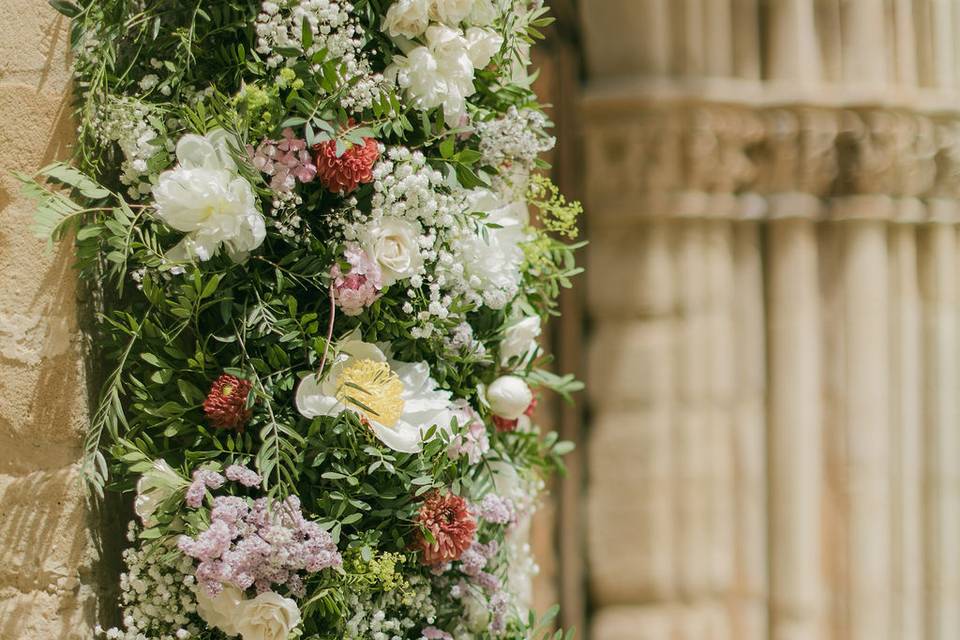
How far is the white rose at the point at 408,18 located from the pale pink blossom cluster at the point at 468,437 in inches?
16.6

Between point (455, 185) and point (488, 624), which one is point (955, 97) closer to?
point (455, 185)

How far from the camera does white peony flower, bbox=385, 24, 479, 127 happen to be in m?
1.08

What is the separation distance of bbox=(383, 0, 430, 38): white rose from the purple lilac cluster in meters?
0.52

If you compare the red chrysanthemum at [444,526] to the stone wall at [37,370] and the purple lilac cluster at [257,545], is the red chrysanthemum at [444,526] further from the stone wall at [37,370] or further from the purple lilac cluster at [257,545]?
the stone wall at [37,370]

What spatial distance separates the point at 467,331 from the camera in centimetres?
112

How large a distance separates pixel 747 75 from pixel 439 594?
1.04 m

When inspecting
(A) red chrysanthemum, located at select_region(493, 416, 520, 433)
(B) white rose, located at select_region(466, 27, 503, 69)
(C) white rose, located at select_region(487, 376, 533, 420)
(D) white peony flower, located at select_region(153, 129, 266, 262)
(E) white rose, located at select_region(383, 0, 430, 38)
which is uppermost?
(E) white rose, located at select_region(383, 0, 430, 38)

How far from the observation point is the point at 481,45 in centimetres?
114

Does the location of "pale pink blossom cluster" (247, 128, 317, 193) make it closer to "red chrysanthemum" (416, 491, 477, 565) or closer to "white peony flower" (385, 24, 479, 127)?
"white peony flower" (385, 24, 479, 127)

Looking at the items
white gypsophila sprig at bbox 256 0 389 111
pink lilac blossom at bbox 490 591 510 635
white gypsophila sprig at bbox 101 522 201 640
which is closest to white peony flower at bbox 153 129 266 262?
white gypsophila sprig at bbox 256 0 389 111

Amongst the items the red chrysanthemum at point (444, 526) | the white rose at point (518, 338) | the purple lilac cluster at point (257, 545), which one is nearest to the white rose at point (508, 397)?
the white rose at point (518, 338)

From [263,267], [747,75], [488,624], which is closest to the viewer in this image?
[263,267]

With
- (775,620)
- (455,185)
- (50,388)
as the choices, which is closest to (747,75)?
(455,185)

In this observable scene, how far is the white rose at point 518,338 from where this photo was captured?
4.00ft
